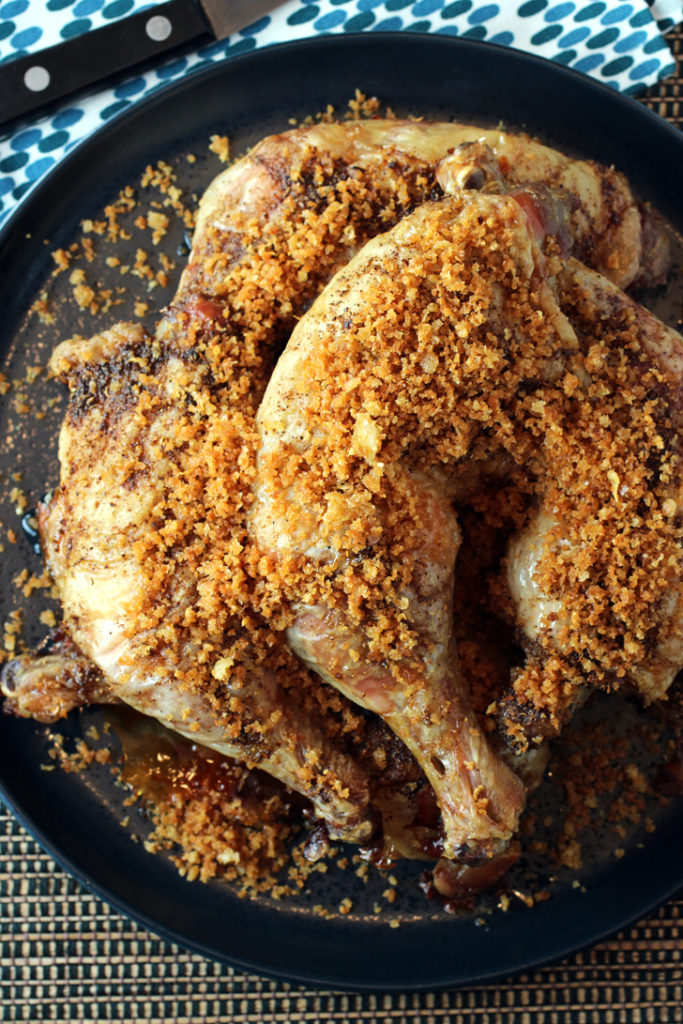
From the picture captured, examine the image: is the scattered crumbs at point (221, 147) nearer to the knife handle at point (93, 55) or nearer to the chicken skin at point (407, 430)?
the knife handle at point (93, 55)

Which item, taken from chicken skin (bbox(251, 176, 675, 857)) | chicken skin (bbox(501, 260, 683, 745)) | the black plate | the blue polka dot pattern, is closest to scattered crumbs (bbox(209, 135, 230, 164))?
the black plate

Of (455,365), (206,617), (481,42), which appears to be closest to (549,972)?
(206,617)

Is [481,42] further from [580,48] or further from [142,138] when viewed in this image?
[142,138]

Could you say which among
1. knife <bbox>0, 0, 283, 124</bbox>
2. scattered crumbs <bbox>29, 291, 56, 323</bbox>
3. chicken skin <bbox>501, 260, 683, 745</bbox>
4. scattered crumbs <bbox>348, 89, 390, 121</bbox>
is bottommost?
chicken skin <bbox>501, 260, 683, 745</bbox>

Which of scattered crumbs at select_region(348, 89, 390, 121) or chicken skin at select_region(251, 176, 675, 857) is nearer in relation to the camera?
chicken skin at select_region(251, 176, 675, 857)

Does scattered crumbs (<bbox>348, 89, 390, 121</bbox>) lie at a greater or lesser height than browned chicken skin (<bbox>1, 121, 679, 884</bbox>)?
greater

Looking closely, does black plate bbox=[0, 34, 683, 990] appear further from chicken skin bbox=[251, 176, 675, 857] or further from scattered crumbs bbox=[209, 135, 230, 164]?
chicken skin bbox=[251, 176, 675, 857]
